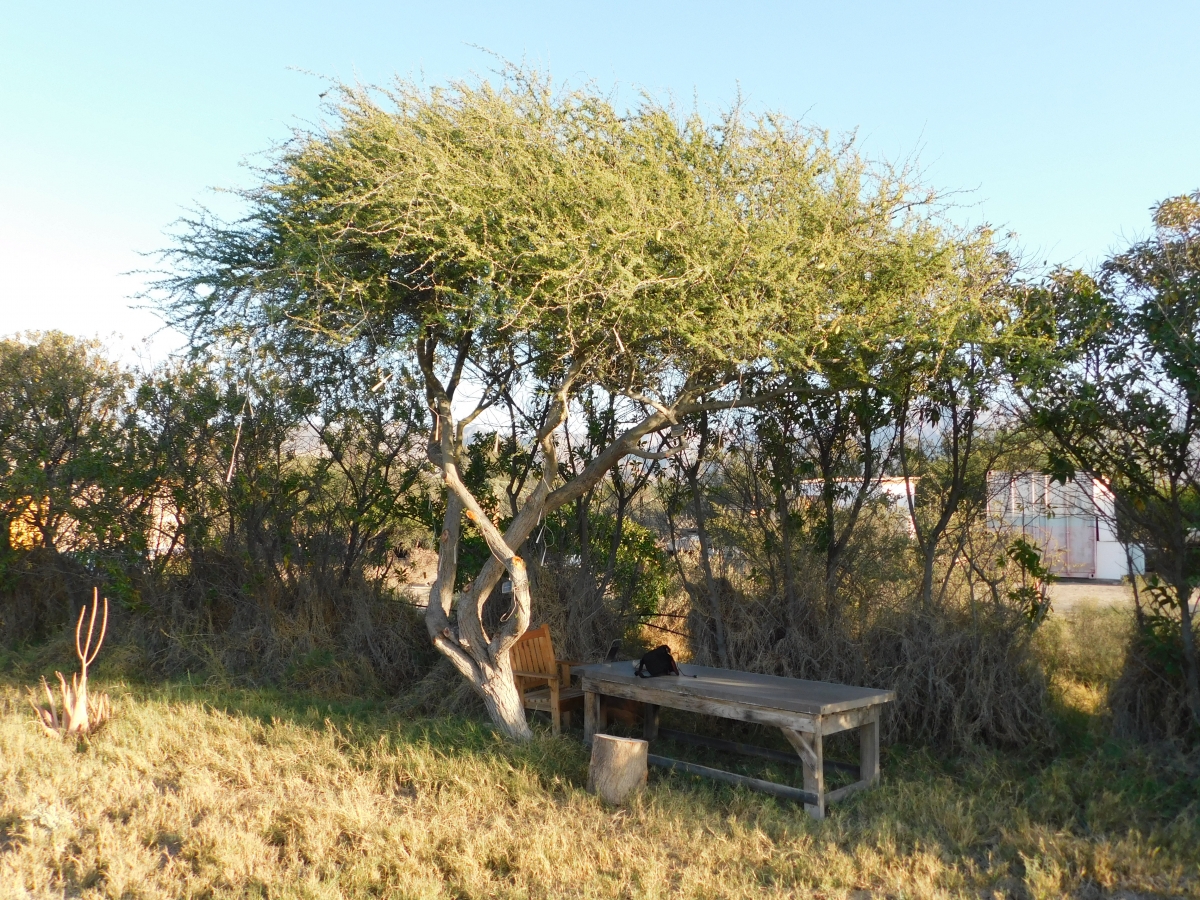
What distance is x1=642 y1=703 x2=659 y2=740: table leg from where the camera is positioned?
798 cm

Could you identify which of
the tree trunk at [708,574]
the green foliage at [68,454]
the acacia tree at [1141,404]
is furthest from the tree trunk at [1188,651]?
the green foliage at [68,454]

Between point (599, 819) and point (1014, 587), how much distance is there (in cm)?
407

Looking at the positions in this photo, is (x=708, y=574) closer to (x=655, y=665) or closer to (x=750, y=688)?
(x=655, y=665)

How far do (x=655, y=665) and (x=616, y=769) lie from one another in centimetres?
114

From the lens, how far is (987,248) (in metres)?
7.34

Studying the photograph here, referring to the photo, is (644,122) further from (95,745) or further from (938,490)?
(95,745)

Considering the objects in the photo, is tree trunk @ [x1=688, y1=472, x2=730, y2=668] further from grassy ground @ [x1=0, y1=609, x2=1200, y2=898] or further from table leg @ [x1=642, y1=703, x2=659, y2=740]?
grassy ground @ [x1=0, y1=609, x2=1200, y2=898]

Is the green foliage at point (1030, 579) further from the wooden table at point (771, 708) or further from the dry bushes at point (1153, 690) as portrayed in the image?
the wooden table at point (771, 708)

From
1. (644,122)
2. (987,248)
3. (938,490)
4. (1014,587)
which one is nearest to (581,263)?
(644,122)

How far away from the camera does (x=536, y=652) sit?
8320mm

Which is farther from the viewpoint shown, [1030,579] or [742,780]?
[1030,579]

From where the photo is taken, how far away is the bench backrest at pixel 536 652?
823 centimetres

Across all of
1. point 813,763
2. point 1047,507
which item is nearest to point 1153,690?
point 1047,507

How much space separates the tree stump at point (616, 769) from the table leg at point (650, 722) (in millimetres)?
1511
